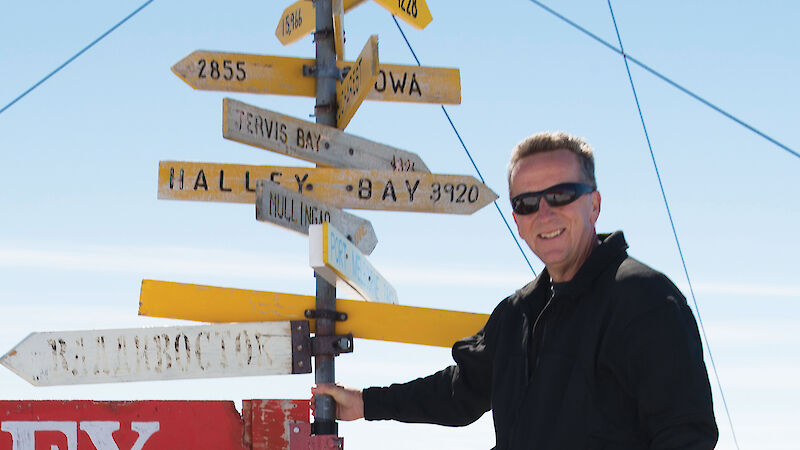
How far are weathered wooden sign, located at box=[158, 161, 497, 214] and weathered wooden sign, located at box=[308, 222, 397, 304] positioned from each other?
39cm

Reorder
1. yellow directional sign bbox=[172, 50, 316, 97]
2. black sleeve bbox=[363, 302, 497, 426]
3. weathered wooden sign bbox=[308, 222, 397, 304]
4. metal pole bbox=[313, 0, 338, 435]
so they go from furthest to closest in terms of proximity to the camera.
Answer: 1. yellow directional sign bbox=[172, 50, 316, 97]
2. metal pole bbox=[313, 0, 338, 435]
3. weathered wooden sign bbox=[308, 222, 397, 304]
4. black sleeve bbox=[363, 302, 497, 426]

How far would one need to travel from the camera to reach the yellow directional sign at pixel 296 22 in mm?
5902

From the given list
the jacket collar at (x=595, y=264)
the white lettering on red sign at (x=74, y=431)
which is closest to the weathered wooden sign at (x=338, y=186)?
the white lettering on red sign at (x=74, y=431)

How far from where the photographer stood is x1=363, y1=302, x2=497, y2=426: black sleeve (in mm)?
4062

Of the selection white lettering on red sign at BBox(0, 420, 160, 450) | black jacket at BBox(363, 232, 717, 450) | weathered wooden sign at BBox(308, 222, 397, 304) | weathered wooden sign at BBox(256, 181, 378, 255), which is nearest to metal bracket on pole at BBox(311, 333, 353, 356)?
weathered wooden sign at BBox(308, 222, 397, 304)

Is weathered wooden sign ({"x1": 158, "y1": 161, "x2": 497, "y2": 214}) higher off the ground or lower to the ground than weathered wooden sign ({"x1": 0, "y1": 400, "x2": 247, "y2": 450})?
higher

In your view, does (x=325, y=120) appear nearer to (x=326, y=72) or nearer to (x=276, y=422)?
(x=326, y=72)

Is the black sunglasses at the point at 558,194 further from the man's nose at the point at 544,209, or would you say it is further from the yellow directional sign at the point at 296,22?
the yellow directional sign at the point at 296,22

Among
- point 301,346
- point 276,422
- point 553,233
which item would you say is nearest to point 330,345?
point 301,346

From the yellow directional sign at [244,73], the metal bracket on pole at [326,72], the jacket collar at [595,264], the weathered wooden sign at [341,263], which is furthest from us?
the metal bracket on pole at [326,72]

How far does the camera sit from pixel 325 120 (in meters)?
5.44

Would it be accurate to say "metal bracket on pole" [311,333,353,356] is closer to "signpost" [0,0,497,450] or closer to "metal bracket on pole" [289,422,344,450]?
"signpost" [0,0,497,450]

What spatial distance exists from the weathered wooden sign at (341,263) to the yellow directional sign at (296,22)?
70.8 inches

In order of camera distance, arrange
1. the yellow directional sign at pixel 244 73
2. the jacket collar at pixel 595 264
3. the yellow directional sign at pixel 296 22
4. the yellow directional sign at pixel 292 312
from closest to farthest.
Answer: the jacket collar at pixel 595 264
the yellow directional sign at pixel 292 312
the yellow directional sign at pixel 244 73
the yellow directional sign at pixel 296 22
